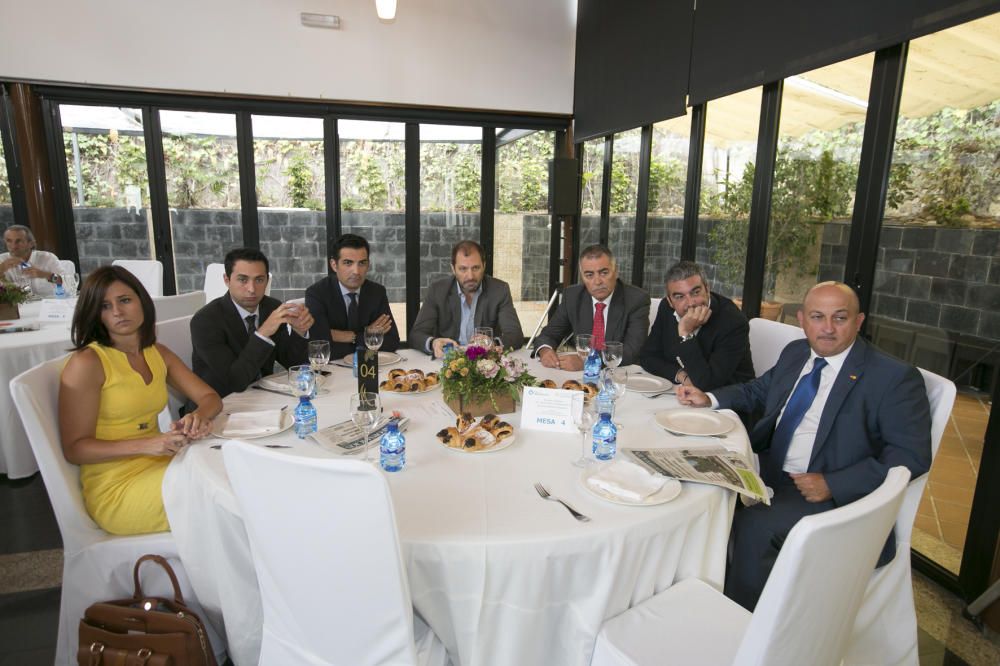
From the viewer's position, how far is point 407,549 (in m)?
1.40

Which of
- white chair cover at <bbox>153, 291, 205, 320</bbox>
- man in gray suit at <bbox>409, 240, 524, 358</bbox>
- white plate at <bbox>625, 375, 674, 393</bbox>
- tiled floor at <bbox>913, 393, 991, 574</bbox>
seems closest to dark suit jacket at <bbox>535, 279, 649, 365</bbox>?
man in gray suit at <bbox>409, 240, 524, 358</bbox>

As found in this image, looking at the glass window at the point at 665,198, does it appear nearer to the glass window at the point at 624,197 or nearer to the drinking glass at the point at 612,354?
the glass window at the point at 624,197

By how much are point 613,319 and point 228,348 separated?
2090mm

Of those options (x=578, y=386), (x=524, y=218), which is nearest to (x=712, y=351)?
(x=578, y=386)

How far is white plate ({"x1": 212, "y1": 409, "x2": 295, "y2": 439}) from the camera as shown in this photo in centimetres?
197

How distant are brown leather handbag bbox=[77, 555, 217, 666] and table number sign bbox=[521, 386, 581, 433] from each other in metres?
1.20

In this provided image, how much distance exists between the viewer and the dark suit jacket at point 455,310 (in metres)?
3.73

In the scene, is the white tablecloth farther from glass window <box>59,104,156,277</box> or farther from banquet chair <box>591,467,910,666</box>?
banquet chair <box>591,467,910,666</box>

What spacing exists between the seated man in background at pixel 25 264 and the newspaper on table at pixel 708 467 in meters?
4.88

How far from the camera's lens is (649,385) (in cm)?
266

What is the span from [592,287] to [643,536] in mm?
2125

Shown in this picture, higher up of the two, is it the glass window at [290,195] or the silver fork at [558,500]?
the glass window at [290,195]

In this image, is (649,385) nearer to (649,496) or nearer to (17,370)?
(649,496)

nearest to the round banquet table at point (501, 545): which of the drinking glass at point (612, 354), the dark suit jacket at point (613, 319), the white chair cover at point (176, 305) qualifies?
the drinking glass at point (612, 354)
